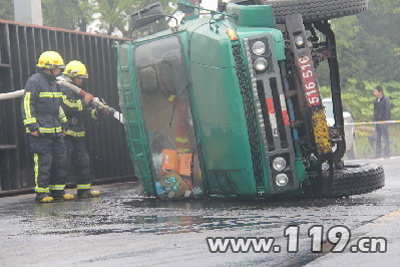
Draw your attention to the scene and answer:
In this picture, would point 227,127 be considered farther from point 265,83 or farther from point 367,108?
point 367,108

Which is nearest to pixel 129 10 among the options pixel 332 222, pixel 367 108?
pixel 367 108

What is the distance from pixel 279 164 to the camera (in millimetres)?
Answer: 9156

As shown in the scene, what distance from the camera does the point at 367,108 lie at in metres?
41.5

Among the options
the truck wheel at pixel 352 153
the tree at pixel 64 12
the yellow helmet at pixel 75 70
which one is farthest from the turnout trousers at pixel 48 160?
A: the tree at pixel 64 12

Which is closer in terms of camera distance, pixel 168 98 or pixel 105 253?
pixel 105 253

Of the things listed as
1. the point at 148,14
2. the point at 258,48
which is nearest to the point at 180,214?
the point at 258,48

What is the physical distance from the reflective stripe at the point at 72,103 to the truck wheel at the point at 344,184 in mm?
3900

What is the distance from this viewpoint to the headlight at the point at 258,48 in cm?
915

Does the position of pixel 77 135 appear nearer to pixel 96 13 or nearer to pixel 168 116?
pixel 168 116

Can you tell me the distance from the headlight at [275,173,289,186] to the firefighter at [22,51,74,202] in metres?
3.55

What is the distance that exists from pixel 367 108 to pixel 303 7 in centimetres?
3269

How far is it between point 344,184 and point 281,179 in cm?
77

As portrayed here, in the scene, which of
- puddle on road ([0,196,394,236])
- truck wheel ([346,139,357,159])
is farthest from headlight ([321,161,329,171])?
truck wheel ([346,139,357,159])

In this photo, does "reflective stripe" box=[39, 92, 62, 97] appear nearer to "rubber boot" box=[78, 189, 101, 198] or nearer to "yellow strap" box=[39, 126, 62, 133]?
"yellow strap" box=[39, 126, 62, 133]
